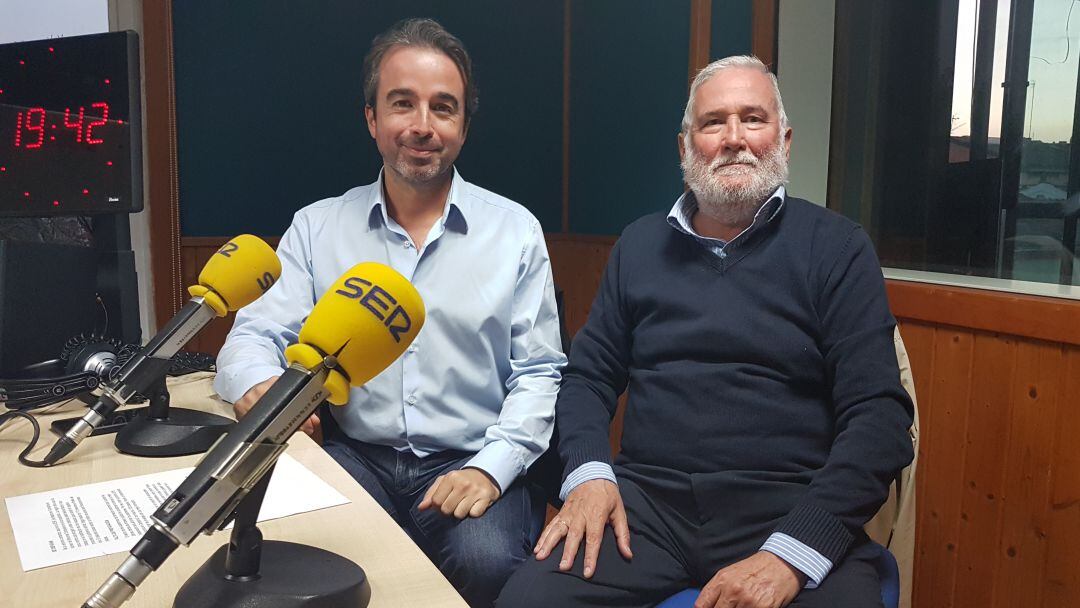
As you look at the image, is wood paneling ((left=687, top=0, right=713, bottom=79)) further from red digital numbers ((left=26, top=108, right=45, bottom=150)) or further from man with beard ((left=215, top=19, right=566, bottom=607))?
red digital numbers ((left=26, top=108, right=45, bottom=150))

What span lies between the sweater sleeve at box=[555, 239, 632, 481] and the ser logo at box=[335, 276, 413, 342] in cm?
89

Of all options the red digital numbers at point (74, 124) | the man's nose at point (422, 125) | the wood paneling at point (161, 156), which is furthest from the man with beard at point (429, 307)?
the wood paneling at point (161, 156)

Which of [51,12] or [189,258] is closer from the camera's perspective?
[51,12]

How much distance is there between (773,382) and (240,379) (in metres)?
0.99

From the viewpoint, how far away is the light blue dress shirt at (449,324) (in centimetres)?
159

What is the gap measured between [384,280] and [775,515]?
3.21ft

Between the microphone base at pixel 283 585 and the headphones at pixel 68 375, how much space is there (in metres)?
0.79

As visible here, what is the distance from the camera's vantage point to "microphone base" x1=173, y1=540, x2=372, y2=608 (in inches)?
28.3

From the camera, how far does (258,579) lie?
A: 74 cm

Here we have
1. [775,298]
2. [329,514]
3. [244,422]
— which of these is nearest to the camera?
Answer: [244,422]

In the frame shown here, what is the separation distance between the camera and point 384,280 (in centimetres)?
73

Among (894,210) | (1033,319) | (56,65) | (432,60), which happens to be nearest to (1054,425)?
(1033,319)

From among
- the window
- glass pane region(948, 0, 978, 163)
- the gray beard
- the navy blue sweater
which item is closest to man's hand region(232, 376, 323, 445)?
the navy blue sweater

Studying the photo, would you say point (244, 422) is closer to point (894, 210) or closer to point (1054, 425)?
point (1054, 425)
